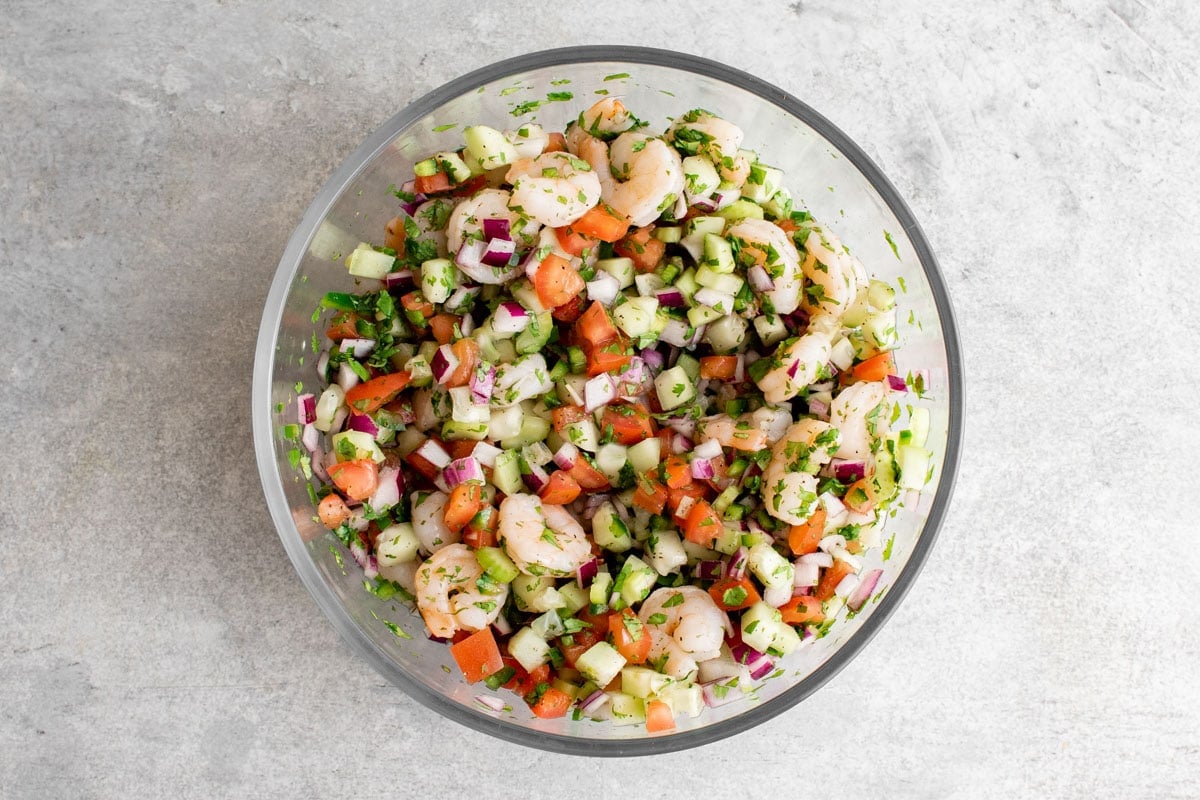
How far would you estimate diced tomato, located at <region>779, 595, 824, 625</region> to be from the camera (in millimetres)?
1589

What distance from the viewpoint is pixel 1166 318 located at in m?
A: 2.03

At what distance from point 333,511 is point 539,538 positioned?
398 millimetres

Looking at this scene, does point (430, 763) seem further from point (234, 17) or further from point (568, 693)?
point (234, 17)

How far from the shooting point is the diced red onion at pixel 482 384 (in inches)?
59.4

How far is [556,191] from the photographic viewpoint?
144 centimetres

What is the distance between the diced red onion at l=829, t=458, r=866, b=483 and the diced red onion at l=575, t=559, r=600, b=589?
1.46 ft

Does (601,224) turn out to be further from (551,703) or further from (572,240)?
(551,703)

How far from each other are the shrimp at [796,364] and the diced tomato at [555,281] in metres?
0.36

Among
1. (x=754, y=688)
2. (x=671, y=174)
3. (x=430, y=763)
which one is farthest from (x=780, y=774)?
(x=671, y=174)

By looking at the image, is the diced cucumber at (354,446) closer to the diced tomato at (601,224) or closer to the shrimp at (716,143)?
the diced tomato at (601,224)

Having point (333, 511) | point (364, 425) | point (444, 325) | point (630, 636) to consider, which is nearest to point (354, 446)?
point (364, 425)

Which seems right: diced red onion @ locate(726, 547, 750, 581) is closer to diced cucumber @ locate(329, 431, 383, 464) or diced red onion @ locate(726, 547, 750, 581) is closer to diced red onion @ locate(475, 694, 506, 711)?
diced red onion @ locate(475, 694, 506, 711)

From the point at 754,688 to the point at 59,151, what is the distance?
1745mm

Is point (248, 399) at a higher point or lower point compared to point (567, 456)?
lower
